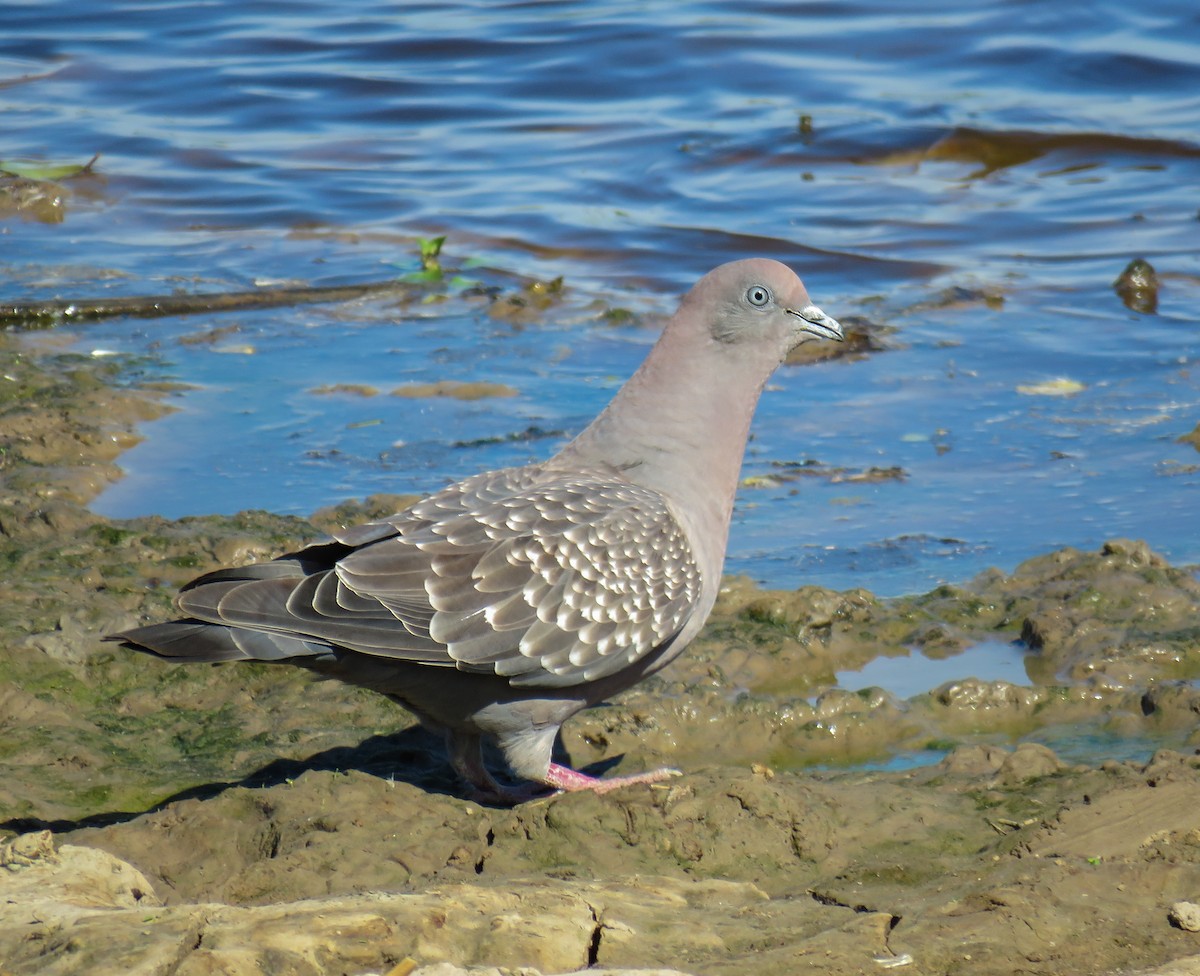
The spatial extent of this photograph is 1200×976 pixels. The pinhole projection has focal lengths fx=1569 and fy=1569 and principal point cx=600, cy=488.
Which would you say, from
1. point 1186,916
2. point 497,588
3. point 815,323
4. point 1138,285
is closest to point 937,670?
point 815,323

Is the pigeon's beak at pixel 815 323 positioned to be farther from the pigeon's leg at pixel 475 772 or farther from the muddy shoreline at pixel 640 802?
the pigeon's leg at pixel 475 772

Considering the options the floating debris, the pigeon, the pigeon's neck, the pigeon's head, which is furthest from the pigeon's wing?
the floating debris

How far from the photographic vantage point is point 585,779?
15.7ft

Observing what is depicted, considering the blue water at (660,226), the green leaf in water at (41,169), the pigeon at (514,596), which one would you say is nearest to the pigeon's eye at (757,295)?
the pigeon at (514,596)

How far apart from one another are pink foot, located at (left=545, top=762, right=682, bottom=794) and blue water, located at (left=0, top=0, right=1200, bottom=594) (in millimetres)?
2188

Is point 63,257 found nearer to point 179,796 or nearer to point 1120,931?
point 179,796

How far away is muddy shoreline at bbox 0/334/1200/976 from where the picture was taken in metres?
3.30

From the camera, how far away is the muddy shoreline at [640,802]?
330 cm

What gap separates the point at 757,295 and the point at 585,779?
5.59 feet

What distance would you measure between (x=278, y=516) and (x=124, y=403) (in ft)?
7.22

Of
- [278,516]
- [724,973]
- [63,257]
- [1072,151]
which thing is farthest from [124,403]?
[1072,151]

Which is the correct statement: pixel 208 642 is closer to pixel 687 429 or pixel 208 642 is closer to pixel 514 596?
pixel 514 596

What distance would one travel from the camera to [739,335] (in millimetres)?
5262

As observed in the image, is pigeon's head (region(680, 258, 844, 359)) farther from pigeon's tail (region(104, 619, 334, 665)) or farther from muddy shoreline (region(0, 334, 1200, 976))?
pigeon's tail (region(104, 619, 334, 665))
